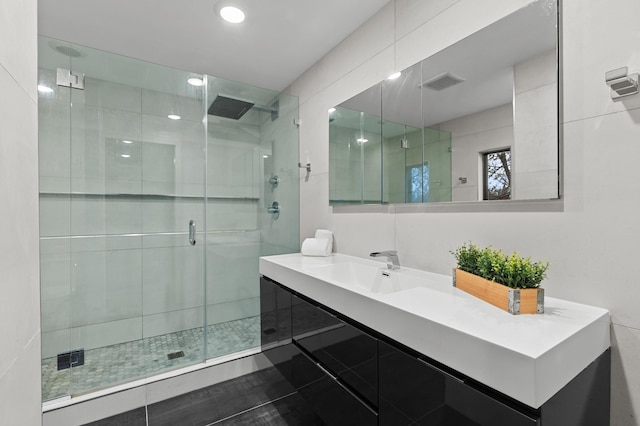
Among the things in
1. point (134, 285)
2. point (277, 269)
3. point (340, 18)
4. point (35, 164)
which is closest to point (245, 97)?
point (340, 18)

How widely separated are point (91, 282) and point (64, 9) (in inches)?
65.7

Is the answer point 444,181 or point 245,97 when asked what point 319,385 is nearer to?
point 444,181

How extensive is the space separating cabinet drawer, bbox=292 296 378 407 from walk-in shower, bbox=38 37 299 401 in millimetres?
901

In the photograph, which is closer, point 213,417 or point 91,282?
point 213,417

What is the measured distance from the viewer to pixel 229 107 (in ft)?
7.63

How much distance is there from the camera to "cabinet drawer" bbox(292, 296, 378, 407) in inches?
44.3

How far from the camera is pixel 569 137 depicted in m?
1.04

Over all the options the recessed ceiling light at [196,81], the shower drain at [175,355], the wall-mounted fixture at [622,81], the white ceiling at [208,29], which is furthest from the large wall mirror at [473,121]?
the shower drain at [175,355]

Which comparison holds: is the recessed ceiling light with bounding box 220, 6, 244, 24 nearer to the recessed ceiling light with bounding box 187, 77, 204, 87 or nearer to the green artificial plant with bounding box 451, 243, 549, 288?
the recessed ceiling light with bounding box 187, 77, 204, 87

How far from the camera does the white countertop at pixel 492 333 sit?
68cm

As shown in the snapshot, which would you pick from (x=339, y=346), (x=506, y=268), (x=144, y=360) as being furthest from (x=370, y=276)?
(x=144, y=360)

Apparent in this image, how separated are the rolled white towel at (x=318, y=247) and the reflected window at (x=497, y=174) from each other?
1110 millimetres

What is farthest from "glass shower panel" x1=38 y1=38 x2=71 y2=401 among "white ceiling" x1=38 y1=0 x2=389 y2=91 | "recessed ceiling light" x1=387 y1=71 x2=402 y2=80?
"recessed ceiling light" x1=387 y1=71 x2=402 y2=80

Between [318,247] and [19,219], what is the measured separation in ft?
5.33
